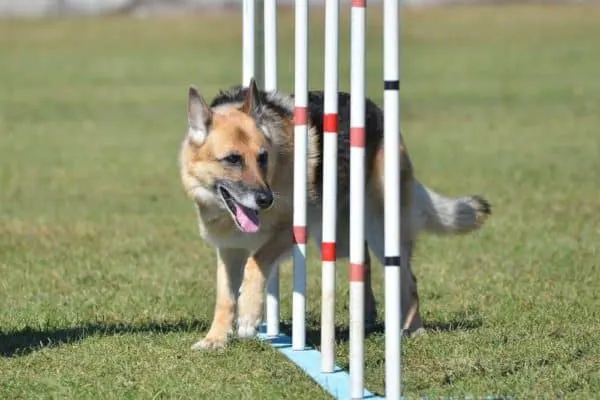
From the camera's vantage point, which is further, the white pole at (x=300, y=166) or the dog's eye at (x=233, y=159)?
the dog's eye at (x=233, y=159)

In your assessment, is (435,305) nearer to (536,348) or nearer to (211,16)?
(536,348)

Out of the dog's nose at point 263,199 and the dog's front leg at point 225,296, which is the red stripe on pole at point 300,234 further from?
the dog's front leg at point 225,296

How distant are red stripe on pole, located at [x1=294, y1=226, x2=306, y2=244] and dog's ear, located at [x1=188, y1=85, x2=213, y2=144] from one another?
0.80 m

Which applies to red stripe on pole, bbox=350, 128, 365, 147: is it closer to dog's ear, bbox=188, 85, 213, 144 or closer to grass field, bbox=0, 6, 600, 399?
grass field, bbox=0, 6, 600, 399

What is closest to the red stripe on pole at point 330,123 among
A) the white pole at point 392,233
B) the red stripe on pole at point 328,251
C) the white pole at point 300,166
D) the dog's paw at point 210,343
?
the white pole at point 300,166

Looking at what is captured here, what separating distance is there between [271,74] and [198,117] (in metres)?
0.87

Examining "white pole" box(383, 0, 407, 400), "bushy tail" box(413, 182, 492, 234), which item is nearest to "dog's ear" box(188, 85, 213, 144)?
"bushy tail" box(413, 182, 492, 234)

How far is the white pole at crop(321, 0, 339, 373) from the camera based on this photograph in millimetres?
7211

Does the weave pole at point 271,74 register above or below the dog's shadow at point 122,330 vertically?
above

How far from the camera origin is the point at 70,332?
875cm

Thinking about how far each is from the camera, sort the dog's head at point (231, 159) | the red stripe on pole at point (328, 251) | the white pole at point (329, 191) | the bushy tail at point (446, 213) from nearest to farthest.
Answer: the white pole at point (329, 191)
the red stripe on pole at point (328, 251)
the dog's head at point (231, 159)
the bushy tail at point (446, 213)

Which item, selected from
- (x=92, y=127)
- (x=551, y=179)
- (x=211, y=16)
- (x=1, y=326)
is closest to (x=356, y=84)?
(x=1, y=326)

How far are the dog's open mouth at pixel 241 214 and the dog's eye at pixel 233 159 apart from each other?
0.53ft

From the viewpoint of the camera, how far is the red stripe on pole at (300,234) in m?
8.12
